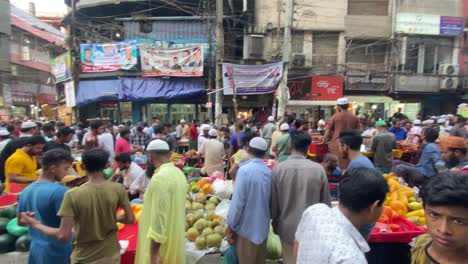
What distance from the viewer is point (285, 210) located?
10.7ft

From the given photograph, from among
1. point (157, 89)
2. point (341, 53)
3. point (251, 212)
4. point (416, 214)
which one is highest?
point (341, 53)

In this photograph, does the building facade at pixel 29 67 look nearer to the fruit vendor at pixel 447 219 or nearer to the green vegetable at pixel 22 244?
the green vegetable at pixel 22 244

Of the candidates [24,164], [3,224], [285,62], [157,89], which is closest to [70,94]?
[157,89]

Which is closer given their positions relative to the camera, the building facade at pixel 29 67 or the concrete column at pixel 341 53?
the concrete column at pixel 341 53

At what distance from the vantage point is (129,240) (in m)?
3.50

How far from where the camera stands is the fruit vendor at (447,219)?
4.82ft

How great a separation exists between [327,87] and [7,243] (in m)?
15.9

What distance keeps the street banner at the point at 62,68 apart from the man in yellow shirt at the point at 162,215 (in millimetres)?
17173

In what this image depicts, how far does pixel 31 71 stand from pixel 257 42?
27030 mm

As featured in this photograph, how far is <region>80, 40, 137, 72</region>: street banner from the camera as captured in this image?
15.7 metres

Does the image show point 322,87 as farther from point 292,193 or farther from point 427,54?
point 292,193

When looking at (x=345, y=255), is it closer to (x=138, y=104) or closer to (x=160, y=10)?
(x=138, y=104)

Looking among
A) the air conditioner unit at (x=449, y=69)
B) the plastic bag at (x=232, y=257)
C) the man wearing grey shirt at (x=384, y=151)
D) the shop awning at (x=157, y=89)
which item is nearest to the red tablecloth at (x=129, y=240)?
the plastic bag at (x=232, y=257)

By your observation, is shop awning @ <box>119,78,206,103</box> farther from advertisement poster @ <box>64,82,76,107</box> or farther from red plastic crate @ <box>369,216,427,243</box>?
red plastic crate @ <box>369,216,427,243</box>
